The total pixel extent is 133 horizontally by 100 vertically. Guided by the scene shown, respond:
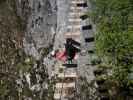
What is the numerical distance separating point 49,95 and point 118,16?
388 cm

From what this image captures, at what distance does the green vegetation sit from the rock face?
4.73 m

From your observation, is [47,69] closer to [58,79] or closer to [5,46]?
[58,79]

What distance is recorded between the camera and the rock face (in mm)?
15438

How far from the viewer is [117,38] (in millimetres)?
10133

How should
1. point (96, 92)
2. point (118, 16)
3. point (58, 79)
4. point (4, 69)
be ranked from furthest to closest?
point (4, 69) → point (58, 79) → point (96, 92) → point (118, 16)

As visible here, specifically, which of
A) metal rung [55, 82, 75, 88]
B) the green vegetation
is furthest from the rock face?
the green vegetation

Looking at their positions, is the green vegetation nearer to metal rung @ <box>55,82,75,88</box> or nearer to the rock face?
metal rung @ <box>55,82,75,88</box>

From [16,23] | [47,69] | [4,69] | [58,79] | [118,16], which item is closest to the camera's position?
[118,16]

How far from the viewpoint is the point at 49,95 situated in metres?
12.8

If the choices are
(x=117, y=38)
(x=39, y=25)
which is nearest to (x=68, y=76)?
(x=117, y=38)

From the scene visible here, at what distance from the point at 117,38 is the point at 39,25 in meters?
6.27

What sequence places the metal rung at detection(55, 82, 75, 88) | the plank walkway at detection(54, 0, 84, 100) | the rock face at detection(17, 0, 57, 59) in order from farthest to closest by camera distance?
the rock face at detection(17, 0, 57, 59) → the metal rung at detection(55, 82, 75, 88) → the plank walkway at detection(54, 0, 84, 100)

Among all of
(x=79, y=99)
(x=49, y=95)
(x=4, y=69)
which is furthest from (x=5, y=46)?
(x=79, y=99)

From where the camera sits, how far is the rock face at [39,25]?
15.4m
